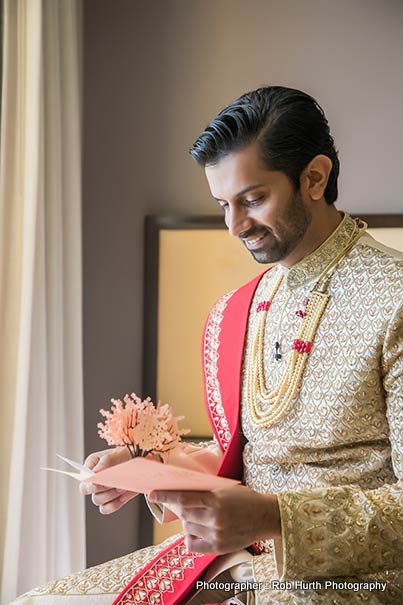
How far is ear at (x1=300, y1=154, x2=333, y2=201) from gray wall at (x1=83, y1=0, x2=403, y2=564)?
1208mm

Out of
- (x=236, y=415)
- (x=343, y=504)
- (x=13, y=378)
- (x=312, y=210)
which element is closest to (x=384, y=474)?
(x=343, y=504)

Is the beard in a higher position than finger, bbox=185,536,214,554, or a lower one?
higher

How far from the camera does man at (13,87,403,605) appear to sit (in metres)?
1.34

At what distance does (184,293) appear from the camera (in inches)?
112

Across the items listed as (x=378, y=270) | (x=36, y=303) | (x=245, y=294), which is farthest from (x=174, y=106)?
(x=378, y=270)

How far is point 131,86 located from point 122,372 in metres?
0.94

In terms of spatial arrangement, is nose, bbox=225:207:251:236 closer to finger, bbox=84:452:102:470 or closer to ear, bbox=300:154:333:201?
ear, bbox=300:154:333:201

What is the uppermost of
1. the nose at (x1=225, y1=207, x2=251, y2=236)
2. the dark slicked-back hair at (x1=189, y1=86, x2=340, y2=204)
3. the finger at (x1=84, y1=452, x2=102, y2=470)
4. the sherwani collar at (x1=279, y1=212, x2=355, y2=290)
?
the dark slicked-back hair at (x1=189, y1=86, x2=340, y2=204)

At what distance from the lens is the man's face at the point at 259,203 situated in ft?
5.09

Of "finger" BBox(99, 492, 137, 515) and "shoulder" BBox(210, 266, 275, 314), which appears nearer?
"finger" BBox(99, 492, 137, 515)

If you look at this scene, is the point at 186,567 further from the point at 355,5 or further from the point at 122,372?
the point at 355,5

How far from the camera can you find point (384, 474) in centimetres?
149

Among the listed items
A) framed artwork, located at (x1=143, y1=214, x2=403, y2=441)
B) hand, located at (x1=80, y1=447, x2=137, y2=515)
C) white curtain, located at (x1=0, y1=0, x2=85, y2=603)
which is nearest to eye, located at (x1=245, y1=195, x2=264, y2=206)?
hand, located at (x1=80, y1=447, x2=137, y2=515)

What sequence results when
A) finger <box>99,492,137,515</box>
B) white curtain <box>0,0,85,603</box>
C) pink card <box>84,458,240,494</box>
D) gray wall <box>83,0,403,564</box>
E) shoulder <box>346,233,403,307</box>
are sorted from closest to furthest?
pink card <box>84,458,240,494</box> → shoulder <box>346,233,403,307</box> → finger <box>99,492,137,515</box> → white curtain <box>0,0,85,603</box> → gray wall <box>83,0,403,564</box>
